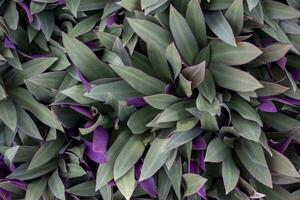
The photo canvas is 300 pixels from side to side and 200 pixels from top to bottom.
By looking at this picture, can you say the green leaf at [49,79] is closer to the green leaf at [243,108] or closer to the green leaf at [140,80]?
the green leaf at [140,80]

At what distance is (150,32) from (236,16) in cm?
25

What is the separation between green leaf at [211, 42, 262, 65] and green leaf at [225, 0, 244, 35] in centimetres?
7

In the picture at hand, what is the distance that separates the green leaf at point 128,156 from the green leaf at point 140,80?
141 mm

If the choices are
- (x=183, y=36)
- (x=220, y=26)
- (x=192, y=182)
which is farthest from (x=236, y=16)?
(x=192, y=182)

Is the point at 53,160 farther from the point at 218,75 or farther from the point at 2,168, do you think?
the point at 218,75

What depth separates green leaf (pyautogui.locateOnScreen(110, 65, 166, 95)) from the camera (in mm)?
1214

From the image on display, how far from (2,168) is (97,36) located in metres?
0.50

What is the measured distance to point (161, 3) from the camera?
1262mm

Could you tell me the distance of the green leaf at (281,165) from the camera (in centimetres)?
121

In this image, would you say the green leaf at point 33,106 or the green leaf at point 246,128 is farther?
the green leaf at point 33,106

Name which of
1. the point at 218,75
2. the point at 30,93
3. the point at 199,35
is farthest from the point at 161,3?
the point at 30,93

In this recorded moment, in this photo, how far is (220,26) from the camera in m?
1.26

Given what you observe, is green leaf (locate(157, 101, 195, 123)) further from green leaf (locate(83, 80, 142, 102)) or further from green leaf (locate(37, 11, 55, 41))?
green leaf (locate(37, 11, 55, 41))

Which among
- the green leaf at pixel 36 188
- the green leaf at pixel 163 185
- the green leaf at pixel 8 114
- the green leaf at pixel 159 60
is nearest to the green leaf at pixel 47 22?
the green leaf at pixel 8 114
